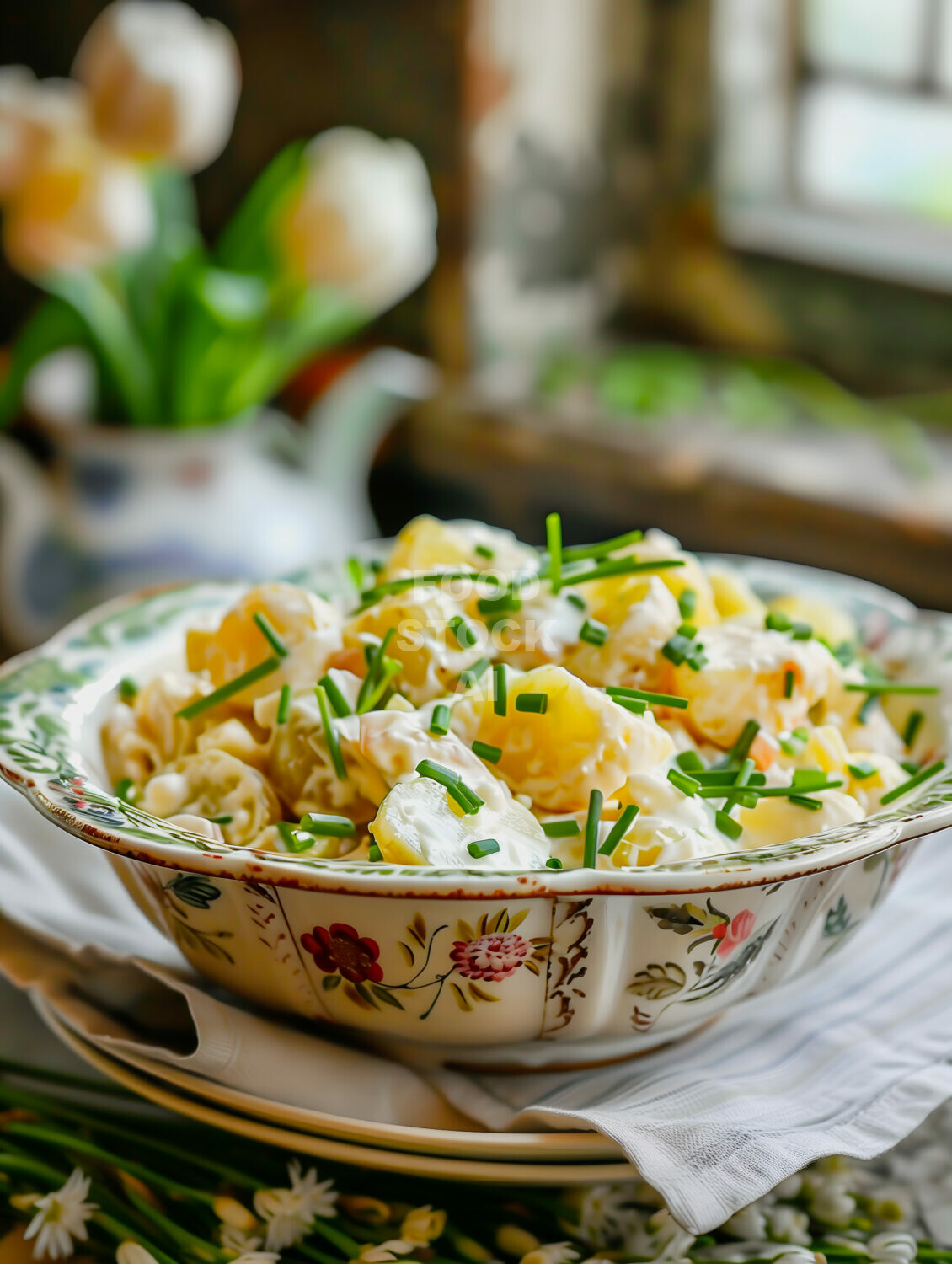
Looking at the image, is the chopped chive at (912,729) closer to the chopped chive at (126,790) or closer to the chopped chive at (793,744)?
the chopped chive at (793,744)

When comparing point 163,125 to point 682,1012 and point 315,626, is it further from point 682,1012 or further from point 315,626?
point 682,1012

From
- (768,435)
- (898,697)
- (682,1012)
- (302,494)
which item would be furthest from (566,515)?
(682,1012)

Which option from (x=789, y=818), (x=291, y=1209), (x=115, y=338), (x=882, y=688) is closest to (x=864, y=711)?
(x=882, y=688)

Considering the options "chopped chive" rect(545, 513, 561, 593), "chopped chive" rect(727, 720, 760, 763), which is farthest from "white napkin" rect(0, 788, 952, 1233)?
"chopped chive" rect(545, 513, 561, 593)

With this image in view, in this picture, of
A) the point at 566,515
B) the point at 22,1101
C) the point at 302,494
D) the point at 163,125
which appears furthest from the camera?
the point at 566,515

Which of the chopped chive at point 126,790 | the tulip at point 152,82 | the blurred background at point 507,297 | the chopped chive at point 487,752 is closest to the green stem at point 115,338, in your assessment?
the blurred background at point 507,297

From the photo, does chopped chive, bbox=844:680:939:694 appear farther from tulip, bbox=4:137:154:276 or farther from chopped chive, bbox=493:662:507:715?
tulip, bbox=4:137:154:276

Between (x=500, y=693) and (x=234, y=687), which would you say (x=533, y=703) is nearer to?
(x=500, y=693)
